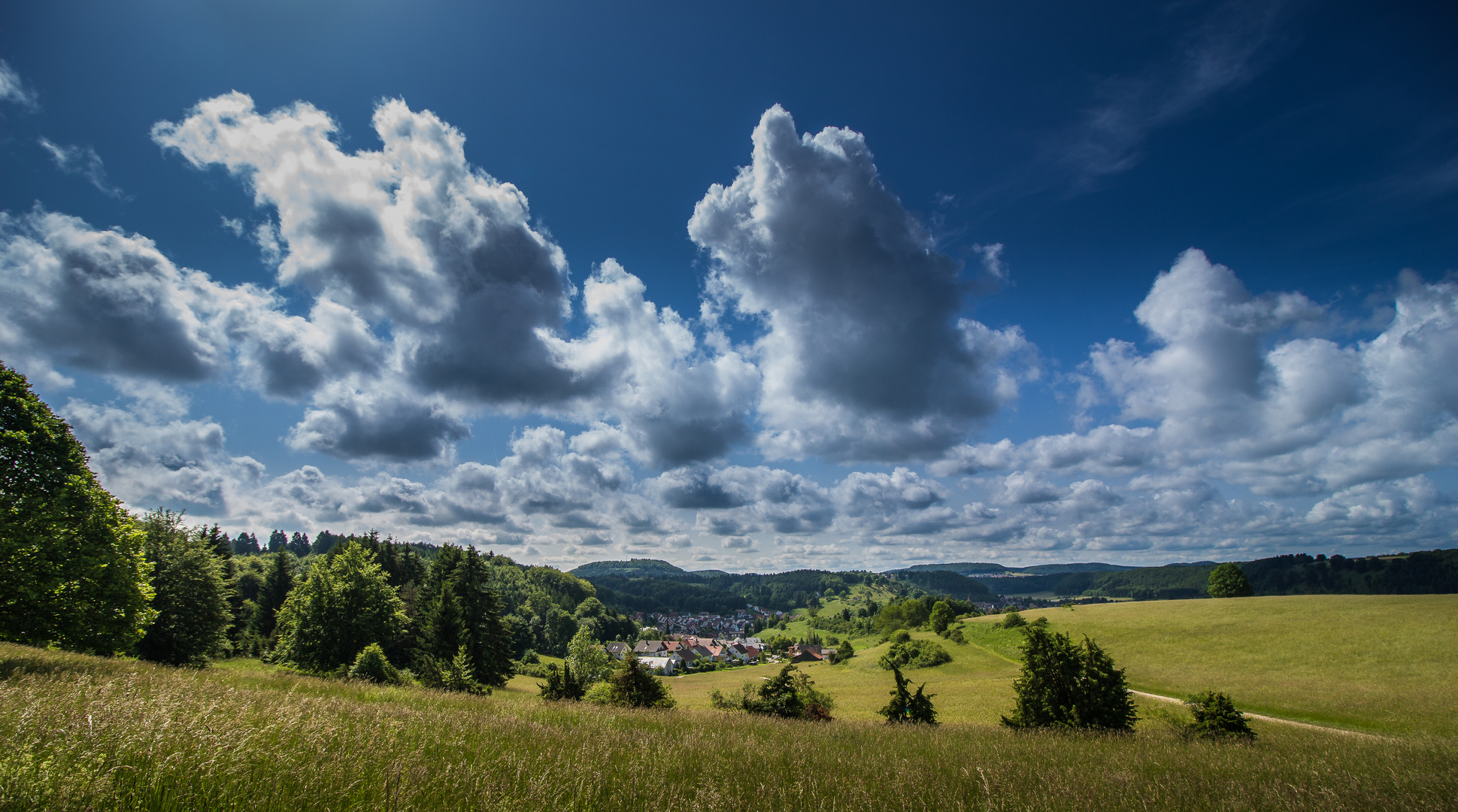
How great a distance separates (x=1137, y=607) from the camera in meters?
76.8

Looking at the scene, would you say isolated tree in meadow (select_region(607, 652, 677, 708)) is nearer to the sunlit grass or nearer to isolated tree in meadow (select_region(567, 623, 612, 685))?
isolated tree in meadow (select_region(567, 623, 612, 685))

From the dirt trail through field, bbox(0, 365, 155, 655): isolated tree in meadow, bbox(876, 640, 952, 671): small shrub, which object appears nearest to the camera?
bbox(0, 365, 155, 655): isolated tree in meadow

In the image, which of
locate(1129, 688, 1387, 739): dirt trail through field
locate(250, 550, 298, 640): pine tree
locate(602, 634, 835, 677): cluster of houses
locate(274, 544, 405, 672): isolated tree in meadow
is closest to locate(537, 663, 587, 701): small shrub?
locate(274, 544, 405, 672): isolated tree in meadow

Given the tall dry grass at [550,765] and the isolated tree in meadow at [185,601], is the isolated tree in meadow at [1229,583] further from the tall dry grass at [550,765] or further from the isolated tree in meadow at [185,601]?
the isolated tree in meadow at [185,601]

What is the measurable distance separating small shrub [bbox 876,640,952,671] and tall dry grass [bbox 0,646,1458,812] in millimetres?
65838

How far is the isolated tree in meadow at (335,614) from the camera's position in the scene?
36094 millimetres

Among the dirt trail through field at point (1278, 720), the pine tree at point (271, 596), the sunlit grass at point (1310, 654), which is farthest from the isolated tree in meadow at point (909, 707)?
the pine tree at point (271, 596)

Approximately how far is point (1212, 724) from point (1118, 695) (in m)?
2.12

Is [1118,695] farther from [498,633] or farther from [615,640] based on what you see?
→ [615,640]

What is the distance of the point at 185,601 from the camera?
3347cm

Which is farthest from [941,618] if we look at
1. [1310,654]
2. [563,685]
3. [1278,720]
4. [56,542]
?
[56,542]

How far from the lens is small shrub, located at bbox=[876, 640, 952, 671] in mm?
68688

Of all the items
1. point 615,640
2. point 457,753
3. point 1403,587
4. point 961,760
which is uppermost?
point 457,753

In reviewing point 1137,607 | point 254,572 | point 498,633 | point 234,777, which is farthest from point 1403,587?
point 254,572
